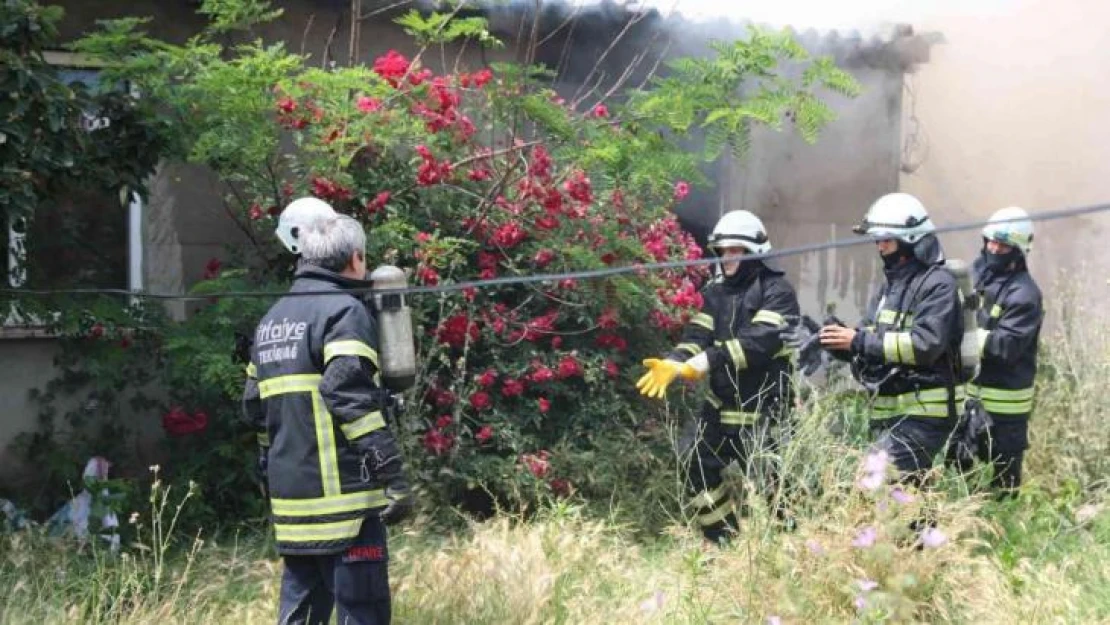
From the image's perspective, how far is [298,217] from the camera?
4770mm

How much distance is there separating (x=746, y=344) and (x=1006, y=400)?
4.97 feet

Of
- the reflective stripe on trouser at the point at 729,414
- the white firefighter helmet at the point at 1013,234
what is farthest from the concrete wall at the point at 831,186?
the reflective stripe on trouser at the point at 729,414

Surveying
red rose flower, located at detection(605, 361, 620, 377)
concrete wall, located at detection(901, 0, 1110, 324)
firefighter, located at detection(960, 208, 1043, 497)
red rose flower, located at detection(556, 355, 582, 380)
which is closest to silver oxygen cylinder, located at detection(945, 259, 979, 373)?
firefighter, located at detection(960, 208, 1043, 497)

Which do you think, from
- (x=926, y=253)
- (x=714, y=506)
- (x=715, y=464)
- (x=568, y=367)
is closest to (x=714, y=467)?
(x=715, y=464)

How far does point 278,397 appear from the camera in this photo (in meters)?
4.40

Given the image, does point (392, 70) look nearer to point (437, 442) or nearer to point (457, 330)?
point (457, 330)

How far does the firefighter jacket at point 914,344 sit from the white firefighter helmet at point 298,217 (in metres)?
2.55

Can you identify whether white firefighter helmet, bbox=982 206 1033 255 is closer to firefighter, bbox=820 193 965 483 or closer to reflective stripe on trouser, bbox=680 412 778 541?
firefighter, bbox=820 193 965 483

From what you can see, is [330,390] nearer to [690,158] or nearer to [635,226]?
[690,158]

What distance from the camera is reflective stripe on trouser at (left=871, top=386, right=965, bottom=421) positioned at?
5750mm

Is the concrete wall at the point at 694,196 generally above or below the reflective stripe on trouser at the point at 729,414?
above

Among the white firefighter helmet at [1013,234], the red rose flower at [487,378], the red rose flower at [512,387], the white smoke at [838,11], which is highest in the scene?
the white smoke at [838,11]

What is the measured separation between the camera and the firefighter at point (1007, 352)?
21.6ft

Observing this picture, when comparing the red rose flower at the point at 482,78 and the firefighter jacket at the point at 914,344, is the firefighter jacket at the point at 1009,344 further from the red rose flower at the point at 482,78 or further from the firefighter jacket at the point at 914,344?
the red rose flower at the point at 482,78
